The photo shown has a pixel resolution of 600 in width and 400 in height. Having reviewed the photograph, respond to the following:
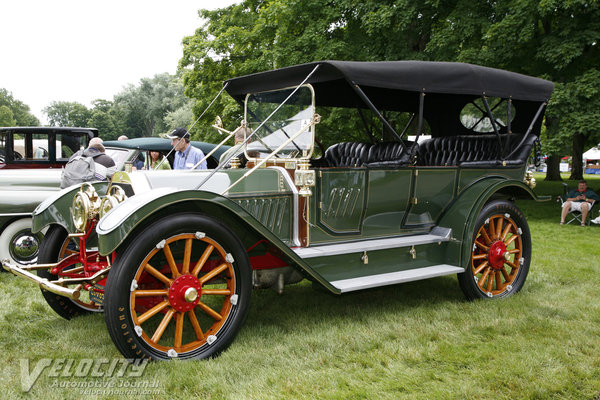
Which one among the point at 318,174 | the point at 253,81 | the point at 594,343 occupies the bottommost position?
the point at 594,343

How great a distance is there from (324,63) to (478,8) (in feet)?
32.1

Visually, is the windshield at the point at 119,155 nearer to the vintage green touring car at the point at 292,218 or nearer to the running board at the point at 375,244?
the vintage green touring car at the point at 292,218

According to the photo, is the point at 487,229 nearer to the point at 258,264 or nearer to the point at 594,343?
the point at 594,343

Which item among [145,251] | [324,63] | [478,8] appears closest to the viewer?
[145,251]

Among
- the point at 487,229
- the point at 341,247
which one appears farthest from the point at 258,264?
the point at 487,229

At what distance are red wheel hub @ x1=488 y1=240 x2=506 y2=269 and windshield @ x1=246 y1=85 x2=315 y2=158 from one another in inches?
83.5

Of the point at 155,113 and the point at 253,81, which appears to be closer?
the point at 253,81

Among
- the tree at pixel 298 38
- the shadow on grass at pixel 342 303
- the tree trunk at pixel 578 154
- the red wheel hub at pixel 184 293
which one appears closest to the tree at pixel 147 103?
the tree at pixel 298 38

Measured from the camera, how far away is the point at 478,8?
12.0 metres

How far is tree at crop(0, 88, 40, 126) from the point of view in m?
68.9

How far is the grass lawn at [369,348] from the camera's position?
294 cm

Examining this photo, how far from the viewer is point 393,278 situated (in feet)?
13.7

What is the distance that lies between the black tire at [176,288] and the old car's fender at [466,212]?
7.18 ft

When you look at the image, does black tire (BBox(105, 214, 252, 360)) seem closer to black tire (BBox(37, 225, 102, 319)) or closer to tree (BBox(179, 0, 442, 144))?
black tire (BBox(37, 225, 102, 319))
